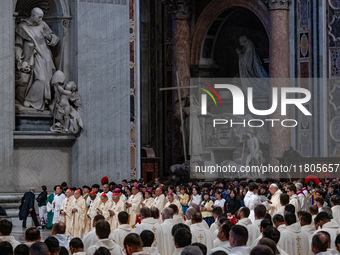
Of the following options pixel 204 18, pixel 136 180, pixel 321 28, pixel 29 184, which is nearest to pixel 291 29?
pixel 321 28

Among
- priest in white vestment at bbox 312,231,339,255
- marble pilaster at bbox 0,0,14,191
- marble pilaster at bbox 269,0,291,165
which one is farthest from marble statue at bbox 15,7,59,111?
priest in white vestment at bbox 312,231,339,255

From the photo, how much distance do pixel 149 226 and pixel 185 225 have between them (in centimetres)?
229

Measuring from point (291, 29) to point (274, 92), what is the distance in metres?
2.12

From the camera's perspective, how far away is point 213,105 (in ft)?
101

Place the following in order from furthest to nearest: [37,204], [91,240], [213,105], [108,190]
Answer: [213,105] → [37,204] → [108,190] → [91,240]

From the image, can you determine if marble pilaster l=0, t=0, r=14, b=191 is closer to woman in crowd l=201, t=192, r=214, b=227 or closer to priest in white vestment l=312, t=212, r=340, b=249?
woman in crowd l=201, t=192, r=214, b=227

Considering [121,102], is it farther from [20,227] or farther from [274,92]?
[274,92]

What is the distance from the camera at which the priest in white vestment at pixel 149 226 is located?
11.9m

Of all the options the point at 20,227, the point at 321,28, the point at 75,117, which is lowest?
the point at 20,227

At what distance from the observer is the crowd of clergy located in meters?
8.19

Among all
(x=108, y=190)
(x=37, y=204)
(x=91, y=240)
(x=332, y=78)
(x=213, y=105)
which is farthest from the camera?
(x=213, y=105)

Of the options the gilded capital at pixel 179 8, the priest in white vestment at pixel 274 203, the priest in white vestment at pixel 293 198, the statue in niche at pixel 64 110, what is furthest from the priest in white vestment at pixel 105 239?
the gilded capital at pixel 179 8

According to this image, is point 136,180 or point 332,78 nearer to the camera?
point 136,180

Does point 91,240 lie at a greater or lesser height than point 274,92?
lesser
